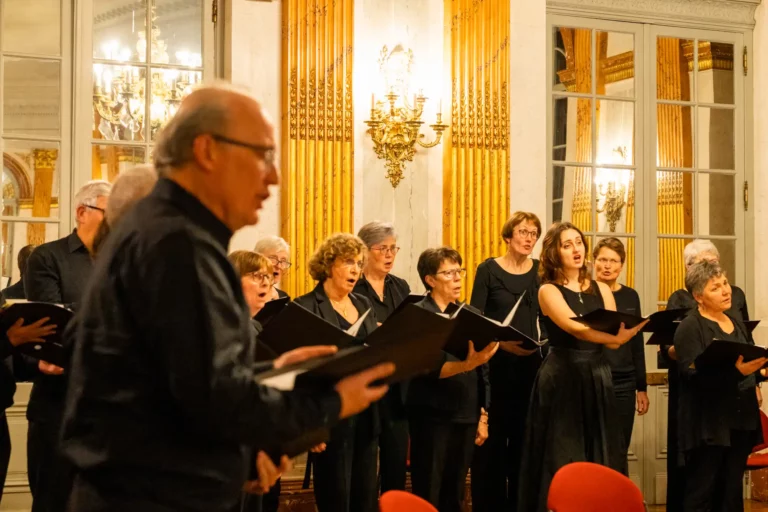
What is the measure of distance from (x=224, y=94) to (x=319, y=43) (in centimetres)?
444

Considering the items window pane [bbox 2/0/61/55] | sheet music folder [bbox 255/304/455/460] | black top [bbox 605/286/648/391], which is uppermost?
window pane [bbox 2/0/61/55]

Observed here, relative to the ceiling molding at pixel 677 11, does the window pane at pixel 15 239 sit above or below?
below

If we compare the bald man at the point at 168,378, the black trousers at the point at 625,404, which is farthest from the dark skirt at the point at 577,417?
the bald man at the point at 168,378

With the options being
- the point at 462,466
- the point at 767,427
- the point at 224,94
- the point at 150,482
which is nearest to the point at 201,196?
the point at 224,94

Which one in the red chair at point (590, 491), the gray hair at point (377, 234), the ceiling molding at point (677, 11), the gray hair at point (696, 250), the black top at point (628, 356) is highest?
the ceiling molding at point (677, 11)

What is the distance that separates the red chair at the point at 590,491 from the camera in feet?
11.3

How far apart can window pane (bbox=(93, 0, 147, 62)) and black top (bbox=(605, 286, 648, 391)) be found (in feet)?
10.1

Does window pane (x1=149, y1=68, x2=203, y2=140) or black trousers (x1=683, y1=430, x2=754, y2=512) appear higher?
window pane (x1=149, y1=68, x2=203, y2=140)

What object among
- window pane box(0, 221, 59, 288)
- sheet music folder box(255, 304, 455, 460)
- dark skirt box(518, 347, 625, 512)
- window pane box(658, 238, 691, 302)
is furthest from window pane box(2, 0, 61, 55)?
sheet music folder box(255, 304, 455, 460)

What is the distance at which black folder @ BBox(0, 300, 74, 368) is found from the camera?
3443 millimetres

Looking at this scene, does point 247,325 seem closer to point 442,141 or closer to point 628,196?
point 442,141

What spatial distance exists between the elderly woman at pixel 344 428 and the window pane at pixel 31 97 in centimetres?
200

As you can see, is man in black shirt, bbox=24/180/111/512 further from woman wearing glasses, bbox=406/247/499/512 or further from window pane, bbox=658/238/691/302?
window pane, bbox=658/238/691/302

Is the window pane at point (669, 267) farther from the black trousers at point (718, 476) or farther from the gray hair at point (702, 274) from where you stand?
A: the black trousers at point (718, 476)
